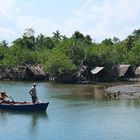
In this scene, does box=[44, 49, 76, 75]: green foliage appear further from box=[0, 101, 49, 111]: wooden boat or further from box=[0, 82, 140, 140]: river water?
box=[0, 101, 49, 111]: wooden boat

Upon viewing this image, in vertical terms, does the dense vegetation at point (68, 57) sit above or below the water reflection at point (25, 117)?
above

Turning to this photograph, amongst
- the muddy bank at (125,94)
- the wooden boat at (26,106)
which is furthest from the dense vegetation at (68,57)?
the wooden boat at (26,106)

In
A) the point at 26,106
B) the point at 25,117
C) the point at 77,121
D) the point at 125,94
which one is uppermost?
the point at 125,94

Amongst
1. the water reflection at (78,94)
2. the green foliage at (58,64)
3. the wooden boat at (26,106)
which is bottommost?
the wooden boat at (26,106)

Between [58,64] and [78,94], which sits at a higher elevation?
[58,64]

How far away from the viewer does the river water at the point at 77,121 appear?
23.8m

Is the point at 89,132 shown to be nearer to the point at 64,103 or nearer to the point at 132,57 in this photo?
the point at 64,103

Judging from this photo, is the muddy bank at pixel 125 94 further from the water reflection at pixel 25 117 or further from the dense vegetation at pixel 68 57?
the dense vegetation at pixel 68 57

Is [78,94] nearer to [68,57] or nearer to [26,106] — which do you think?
[26,106]

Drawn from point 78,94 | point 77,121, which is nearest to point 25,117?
point 77,121

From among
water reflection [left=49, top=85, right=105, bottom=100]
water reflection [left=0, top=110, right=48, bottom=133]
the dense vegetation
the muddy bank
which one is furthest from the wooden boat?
the dense vegetation

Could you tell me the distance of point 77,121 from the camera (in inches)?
1099

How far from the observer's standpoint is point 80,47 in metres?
63.3

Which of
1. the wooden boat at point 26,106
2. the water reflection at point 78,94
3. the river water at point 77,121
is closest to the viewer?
the river water at point 77,121
